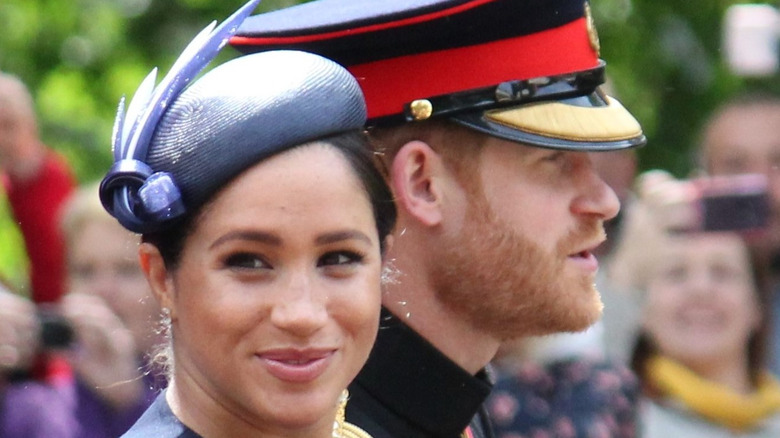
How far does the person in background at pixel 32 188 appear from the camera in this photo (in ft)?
19.9

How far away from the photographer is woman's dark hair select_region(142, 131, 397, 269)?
8.20ft

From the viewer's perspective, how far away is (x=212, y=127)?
246 centimetres

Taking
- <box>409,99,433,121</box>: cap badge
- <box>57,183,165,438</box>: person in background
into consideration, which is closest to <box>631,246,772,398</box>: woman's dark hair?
<box>57,183,165,438</box>: person in background

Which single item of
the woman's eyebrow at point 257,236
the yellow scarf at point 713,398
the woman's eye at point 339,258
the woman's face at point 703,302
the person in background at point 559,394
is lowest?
the yellow scarf at point 713,398

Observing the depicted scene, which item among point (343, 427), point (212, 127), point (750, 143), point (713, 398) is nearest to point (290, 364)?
point (212, 127)

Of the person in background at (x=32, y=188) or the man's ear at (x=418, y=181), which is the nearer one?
the man's ear at (x=418, y=181)

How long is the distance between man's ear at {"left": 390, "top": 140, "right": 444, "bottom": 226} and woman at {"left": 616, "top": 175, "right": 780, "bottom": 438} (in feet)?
8.12

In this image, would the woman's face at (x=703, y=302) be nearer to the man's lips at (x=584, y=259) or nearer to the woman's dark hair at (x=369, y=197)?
the man's lips at (x=584, y=259)

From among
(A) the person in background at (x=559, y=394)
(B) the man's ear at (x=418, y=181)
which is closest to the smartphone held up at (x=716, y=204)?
(A) the person in background at (x=559, y=394)

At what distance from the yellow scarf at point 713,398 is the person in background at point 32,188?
2077 millimetres

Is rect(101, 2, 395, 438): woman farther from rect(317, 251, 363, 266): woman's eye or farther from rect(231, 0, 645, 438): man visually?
rect(231, 0, 645, 438): man

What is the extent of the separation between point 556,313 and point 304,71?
95 cm

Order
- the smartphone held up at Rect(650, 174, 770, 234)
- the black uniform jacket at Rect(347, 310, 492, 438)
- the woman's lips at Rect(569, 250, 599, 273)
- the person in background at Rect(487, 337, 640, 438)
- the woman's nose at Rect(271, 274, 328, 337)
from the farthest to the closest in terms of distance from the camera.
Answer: the smartphone held up at Rect(650, 174, 770, 234) → the person in background at Rect(487, 337, 640, 438) → the woman's lips at Rect(569, 250, 599, 273) → the black uniform jacket at Rect(347, 310, 492, 438) → the woman's nose at Rect(271, 274, 328, 337)

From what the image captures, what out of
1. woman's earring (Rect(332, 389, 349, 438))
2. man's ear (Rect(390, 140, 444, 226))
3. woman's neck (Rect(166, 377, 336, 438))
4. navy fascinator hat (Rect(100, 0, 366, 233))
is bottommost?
woman's earring (Rect(332, 389, 349, 438))
